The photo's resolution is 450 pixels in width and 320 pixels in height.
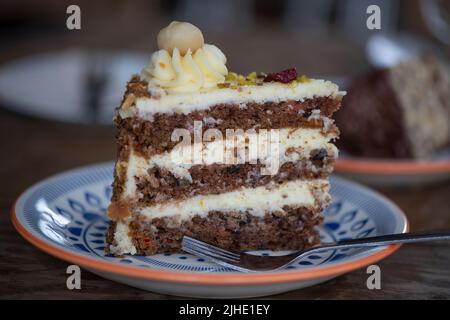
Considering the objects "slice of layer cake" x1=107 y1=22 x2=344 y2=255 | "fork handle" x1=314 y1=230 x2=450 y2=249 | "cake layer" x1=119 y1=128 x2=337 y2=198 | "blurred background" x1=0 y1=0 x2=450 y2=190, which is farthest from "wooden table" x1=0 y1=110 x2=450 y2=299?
"cake layer" x1=119 y1=128 x2=337 y2=198

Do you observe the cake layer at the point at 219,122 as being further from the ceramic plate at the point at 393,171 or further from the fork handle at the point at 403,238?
the ceramic plate at the point at 393,171

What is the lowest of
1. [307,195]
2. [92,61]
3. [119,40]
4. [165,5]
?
[307,195]

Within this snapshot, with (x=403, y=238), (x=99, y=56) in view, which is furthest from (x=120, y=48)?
(x=403, y=238)

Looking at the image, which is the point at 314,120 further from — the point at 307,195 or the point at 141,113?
the point at 141,113

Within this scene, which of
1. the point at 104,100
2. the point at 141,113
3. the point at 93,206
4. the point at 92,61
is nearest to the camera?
the point at 141,113

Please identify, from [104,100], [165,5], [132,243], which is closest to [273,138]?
[132,243]

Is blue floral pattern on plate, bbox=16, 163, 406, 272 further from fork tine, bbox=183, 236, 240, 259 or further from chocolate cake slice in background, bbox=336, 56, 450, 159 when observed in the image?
chocolate cake slice in background, bbox=336, 56, 450, 159

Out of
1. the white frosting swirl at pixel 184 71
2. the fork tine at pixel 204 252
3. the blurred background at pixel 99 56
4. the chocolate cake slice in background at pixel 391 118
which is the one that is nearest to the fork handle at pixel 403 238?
the fork tine at pixel 204 252
